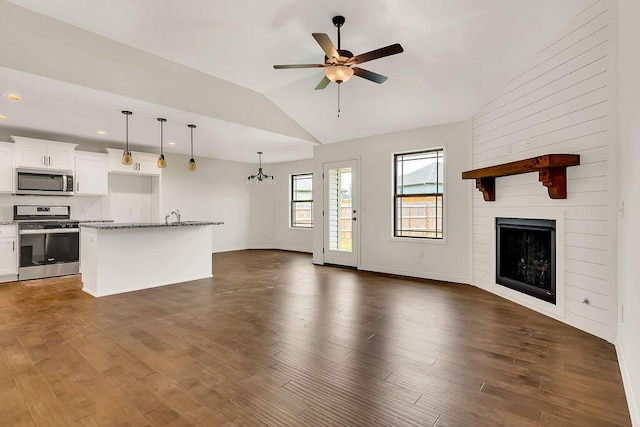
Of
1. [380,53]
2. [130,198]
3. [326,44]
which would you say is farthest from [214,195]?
[380,53]

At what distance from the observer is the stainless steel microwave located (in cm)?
560

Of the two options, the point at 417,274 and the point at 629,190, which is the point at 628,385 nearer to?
the point at 629,190

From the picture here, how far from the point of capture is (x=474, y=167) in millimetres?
5133

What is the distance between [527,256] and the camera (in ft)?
13.6

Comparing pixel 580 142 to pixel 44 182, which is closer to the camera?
pixel 580 142

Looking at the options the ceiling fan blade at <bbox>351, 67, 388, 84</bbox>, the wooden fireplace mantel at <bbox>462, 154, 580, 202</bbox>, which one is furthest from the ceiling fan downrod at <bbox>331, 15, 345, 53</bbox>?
the wooden fireplace mantel at <bbox>462, 154, 580, 202</bbox>

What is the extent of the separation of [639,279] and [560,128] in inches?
91.8

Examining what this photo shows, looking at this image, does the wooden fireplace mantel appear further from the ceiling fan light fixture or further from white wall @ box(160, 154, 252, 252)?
white wall @ box(160, 154, 252, 252)

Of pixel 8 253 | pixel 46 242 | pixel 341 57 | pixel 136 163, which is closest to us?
pixel 341 57

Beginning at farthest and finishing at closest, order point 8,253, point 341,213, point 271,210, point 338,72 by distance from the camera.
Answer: point 271,210
point 341,213
point 8,253
point 338,72

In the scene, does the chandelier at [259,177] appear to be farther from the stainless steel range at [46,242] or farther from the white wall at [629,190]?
the white wall at [629,190]

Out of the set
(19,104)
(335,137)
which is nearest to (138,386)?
(19,104)

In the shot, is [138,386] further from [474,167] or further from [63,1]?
[474,167]

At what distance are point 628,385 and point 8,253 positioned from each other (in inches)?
306
